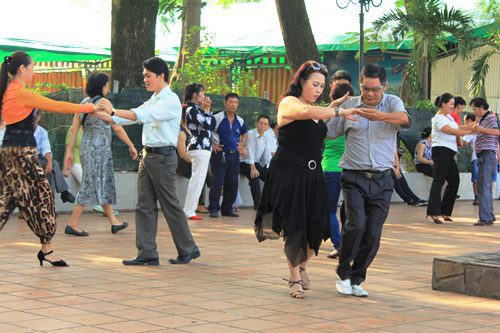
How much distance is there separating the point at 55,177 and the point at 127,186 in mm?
1838

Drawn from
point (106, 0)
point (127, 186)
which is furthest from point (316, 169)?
point (106, 0)

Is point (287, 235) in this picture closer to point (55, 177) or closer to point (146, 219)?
point (146, 219)

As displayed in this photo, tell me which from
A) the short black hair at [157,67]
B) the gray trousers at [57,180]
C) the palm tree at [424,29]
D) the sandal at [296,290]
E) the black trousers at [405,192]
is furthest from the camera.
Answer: the palm tree at [424,29]

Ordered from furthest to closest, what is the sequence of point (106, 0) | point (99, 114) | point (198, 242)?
point (106, 0)
point (198, 242)
point (99, 114)

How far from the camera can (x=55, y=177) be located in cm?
1425

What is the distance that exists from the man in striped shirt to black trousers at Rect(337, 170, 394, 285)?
22.4 feet

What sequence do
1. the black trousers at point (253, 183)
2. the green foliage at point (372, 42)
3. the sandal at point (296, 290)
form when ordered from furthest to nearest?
the green foliage at point (372, 42) < the black trousers at point (253, 183) < the sandal at point (296, 290)

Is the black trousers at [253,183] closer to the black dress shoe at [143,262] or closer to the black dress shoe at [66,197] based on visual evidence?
the black dress shoe at [66,197]

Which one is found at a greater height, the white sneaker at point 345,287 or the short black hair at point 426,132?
the short black hair at point 426,132

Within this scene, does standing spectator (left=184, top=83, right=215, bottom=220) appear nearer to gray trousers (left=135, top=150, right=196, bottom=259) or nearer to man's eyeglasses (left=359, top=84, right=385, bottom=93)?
gray trousers (left=135, top=150, right=196, bottom=259)

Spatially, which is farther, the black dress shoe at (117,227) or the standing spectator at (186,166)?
the standing spectator at (186,166)

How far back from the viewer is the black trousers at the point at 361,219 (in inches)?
329

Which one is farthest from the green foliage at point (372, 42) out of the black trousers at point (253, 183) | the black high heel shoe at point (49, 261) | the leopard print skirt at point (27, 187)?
the leopard print skirt at point (27, 187)

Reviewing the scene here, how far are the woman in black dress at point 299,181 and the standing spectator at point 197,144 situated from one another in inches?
247
